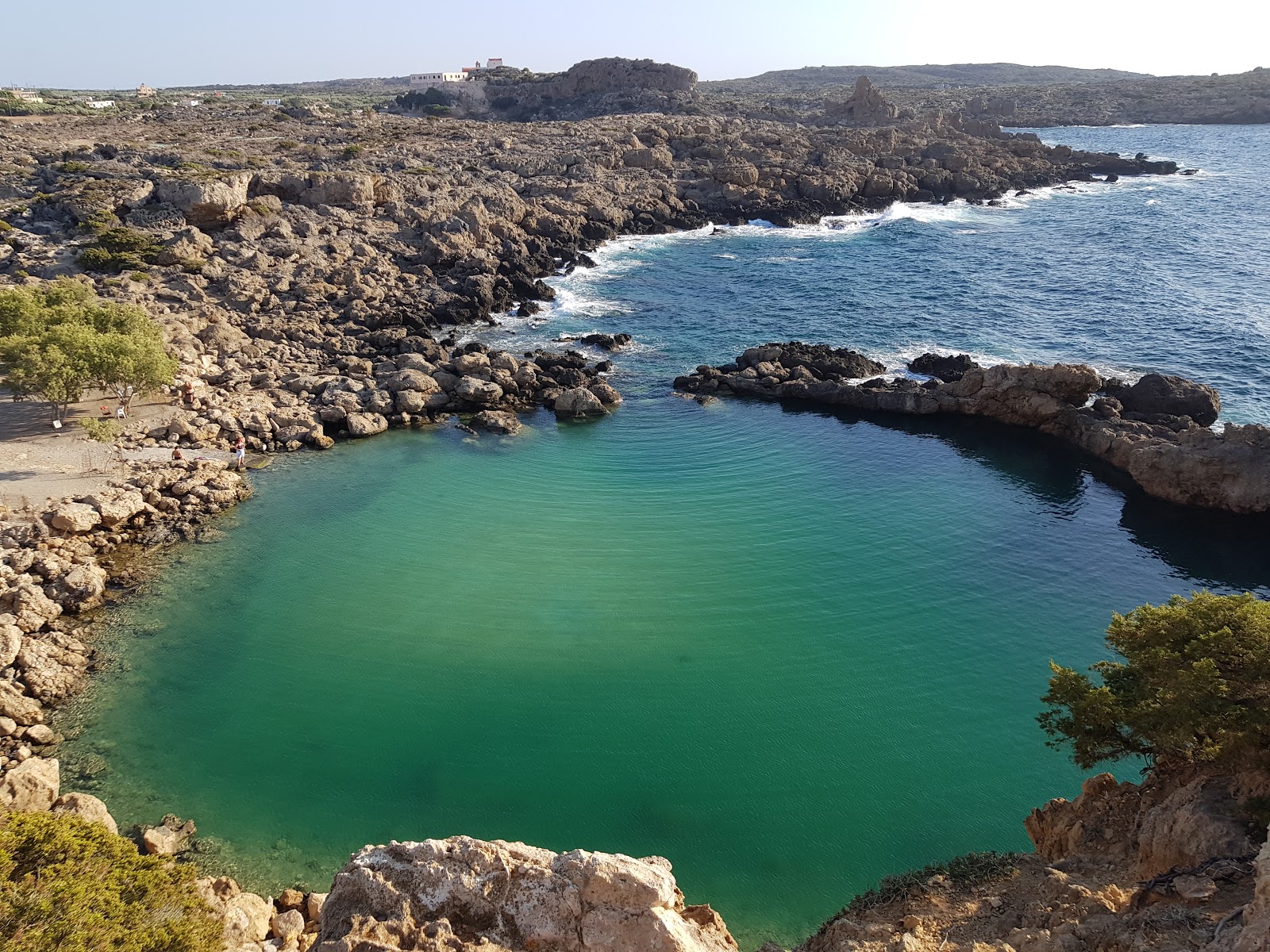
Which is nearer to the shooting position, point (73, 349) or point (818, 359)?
point (73, 349)

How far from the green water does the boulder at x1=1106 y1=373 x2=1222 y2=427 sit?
6107 millimetres

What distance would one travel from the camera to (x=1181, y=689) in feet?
51.6

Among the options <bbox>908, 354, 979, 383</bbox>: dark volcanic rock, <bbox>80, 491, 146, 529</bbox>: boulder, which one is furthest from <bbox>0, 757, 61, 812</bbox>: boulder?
<bbox>908, 354, 979, 383</bbox>: dark volcanic rock

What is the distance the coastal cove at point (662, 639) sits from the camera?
68.8 feet

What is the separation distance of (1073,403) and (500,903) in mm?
41221

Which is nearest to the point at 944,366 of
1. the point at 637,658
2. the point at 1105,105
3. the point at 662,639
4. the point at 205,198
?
the point at 662,639

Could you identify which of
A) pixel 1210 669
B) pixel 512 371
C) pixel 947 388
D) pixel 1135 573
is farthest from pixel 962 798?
pixel 512 371

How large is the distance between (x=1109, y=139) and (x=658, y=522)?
159122 mm

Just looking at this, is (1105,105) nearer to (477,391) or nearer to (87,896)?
(477,391)

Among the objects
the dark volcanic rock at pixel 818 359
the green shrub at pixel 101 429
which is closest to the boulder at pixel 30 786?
the green shrub at pixel 101 429

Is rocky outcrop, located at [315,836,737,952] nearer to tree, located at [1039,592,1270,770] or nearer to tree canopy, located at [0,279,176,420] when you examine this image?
tree, located at [1039,592,1270,770]

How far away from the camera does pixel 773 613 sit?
2878 centimetres

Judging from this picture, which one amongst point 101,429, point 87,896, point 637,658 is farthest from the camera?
point 101,429

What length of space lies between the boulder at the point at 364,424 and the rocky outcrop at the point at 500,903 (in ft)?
103
